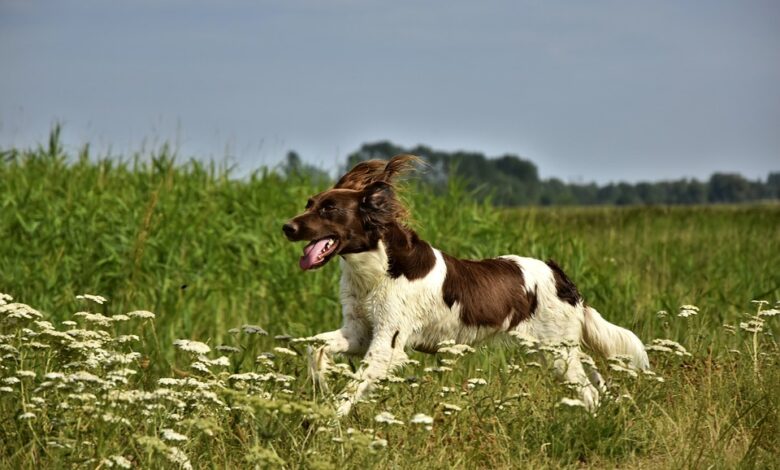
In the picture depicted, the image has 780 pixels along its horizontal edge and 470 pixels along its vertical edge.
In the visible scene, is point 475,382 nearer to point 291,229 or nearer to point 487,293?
point 487,293

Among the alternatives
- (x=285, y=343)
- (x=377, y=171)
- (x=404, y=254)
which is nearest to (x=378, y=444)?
(x=404, y=254)

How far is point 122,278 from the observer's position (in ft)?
32.7

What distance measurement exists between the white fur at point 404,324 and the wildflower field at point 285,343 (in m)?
0.14

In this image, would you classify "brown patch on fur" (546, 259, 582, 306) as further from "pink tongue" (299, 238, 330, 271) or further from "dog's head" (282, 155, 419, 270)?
"pink tongue" (299, 238, 330, 271)

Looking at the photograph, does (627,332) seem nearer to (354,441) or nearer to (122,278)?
(354,441)

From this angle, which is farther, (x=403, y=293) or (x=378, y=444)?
(x=403, y=293)

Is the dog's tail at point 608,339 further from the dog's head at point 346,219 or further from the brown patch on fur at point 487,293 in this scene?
the dog's head at point 346,219

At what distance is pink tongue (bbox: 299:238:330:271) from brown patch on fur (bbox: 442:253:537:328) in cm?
79

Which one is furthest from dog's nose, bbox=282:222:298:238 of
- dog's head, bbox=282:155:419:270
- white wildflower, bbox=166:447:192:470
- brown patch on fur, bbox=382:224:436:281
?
white wildflower, bbox=166:447:192:470

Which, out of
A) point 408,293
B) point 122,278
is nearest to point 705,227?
point 122,278

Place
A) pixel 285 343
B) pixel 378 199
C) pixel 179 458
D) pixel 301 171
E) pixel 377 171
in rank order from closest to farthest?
pixel 179 458 < pixel 378 199 < pixel 377 171 < pixel 285 343 < pixel 301 171

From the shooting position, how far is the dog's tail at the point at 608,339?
616 cm

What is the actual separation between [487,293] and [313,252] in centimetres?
113

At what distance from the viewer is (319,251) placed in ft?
18.0
